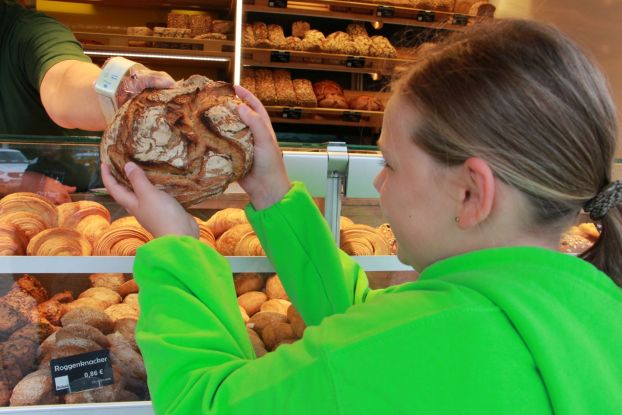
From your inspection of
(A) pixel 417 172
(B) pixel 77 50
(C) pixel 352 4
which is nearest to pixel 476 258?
(A) pixel 417 172

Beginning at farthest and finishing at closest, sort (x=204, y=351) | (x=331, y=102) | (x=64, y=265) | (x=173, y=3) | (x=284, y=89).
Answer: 1. (x=331, y=102)
2. (x=284, y=89)
3. (x=173, y=3)
4. (x=64, y=265)
5. (x=204, y=351)

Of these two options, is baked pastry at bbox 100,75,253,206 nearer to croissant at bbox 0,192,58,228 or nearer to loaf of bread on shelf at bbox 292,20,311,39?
croissant at bbox 0,192,58,228

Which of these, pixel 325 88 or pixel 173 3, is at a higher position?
pixel 173 3

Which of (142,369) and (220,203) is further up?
(220,203)

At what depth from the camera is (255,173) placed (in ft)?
3.84

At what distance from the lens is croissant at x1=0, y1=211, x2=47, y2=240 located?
1.31 m

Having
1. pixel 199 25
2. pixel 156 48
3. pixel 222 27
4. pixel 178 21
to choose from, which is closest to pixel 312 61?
pixel 222 27

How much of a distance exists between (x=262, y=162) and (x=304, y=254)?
22cm

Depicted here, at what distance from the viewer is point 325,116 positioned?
529 centimetres

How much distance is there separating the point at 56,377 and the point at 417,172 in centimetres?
94

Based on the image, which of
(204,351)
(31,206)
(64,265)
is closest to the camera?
(204,351)

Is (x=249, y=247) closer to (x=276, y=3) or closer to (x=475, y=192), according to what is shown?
(x=475, y=192)

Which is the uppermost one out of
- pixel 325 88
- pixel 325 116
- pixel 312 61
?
pixel 312 61

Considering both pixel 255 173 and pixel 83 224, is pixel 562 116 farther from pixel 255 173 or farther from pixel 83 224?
pixel 83 224
